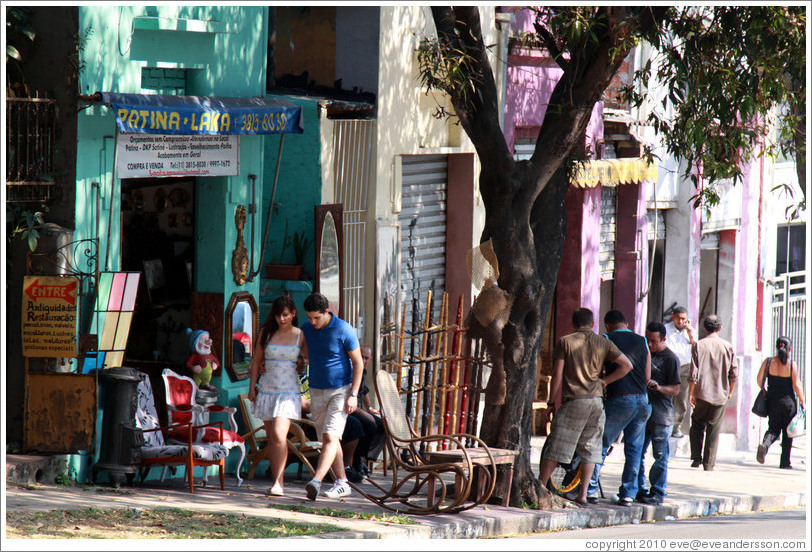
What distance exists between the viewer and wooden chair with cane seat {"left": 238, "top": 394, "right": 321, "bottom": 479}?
466 inches

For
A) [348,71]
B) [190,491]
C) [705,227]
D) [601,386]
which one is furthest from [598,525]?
[705,227]

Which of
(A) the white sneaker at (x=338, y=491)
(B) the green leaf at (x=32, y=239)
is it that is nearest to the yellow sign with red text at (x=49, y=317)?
(B) the green leaf at (x=32, y=239)

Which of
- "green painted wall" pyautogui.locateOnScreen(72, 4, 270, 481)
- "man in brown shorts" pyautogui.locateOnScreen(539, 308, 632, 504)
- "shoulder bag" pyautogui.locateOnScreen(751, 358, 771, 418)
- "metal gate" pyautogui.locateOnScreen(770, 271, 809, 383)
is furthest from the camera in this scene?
"metal gate" pyautogui.locateOnScreen(770, 271, 809, 383)

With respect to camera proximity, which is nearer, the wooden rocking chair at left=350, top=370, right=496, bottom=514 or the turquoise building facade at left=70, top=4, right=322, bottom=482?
the wooden rocking chair at left=350, top=370, right=496, bottom=514

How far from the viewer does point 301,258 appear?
1347 cm

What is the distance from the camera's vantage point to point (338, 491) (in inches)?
431

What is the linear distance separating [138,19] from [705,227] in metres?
12.2

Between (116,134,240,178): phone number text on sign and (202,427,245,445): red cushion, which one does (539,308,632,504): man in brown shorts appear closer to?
(202,427,245,445): red cushion

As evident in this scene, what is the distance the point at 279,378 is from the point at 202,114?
2.41 meters

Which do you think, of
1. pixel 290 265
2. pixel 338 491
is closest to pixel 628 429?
pixel 338 491

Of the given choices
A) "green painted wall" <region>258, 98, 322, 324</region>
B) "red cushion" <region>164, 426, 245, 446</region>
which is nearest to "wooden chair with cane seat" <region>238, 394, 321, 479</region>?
"red cushion" <region>164, 426, 245, 446</region>

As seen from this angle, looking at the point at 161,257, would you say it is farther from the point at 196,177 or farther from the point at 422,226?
the point at 422,226

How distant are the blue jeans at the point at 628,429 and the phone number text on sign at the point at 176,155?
13.9ft

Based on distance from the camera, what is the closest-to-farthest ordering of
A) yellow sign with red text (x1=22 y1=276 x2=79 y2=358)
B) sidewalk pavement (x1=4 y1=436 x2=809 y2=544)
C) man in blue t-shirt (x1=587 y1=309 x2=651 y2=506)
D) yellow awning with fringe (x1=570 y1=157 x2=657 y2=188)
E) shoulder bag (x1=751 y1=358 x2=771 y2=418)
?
1. sidewalk pavement (x1=4 y1=436 x2=809 y2=544)
2. yellow sign with red text (x1=22 y1=276 x2=79 y2=358)
3. man in blue t-shirt (x1=587 y1=309 x2=651 y2=506)
4. yellow awning with fringe (x1=570 y1=157 x2=657 y2=188)
5. shoulder bag (x1=751 y1=358 x2=771 y2=418)
